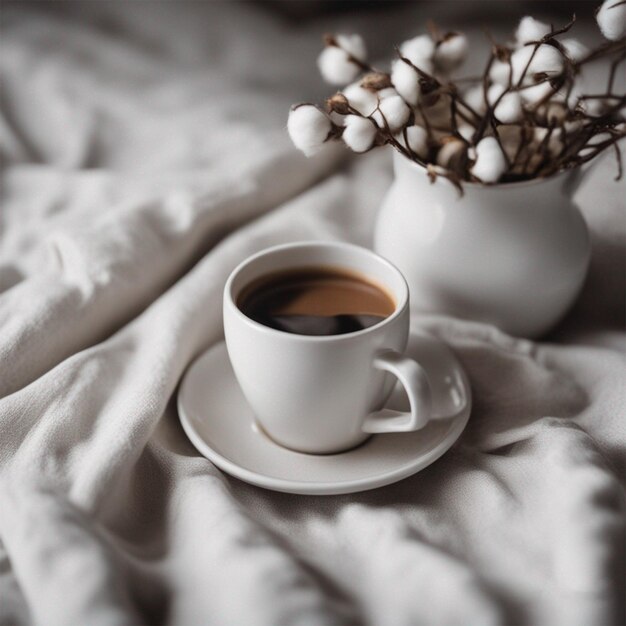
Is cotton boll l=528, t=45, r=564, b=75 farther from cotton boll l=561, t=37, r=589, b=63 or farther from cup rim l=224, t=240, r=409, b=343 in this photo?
cup rim l=224, t=240, r=409, b=343

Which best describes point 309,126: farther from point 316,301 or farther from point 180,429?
point 180,429

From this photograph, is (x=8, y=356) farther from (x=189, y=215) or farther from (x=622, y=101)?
(x=622, y=101)

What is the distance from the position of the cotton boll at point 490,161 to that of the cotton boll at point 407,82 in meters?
0.07

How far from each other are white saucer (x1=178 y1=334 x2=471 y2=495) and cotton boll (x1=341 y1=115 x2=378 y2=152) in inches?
7.7

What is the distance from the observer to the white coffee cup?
0.54 m

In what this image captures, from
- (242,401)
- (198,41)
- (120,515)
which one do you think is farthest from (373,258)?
(198,41)

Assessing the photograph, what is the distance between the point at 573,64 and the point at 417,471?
341 millimetres

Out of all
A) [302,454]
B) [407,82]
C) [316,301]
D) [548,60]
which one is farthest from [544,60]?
[302,454]

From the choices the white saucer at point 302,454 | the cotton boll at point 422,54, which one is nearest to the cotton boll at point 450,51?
the cotton boll at point 422,54

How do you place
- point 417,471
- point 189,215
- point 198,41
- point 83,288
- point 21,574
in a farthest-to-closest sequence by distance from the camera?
point 198,41, point 189,215, point 83,288, point 417,471, point 21,574

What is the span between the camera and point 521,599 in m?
0.47

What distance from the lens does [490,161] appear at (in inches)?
23.9

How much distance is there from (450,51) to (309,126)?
0.20m

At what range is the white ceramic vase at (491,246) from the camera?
666 mm
